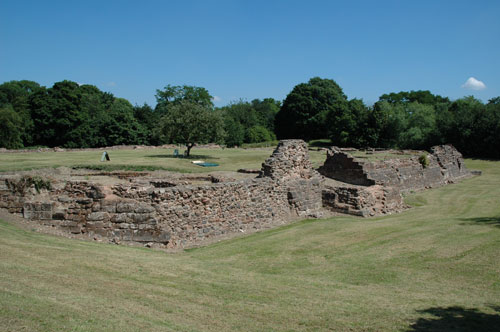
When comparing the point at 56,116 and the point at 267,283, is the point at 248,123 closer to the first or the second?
the point at 56,116

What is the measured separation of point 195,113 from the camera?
4250cm

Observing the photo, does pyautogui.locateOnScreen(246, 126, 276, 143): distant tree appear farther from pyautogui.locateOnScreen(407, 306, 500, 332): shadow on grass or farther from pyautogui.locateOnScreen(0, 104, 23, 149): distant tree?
pyautogui.locateOnScreen(407, 306, 500, 332): shadow on grass

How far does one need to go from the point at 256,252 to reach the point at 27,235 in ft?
21.7

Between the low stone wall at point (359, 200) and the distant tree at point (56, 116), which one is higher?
the distant tree at point (56, 116)

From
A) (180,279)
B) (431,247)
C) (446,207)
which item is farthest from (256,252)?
(446,207)

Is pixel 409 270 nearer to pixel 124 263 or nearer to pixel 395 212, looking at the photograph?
pixel 124 263

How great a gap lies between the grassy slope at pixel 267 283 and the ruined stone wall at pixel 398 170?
1164cm

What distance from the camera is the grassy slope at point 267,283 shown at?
6227mm

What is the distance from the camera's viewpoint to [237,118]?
104375mm

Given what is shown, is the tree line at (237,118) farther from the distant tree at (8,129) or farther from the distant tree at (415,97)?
the distant tree at (415,97)

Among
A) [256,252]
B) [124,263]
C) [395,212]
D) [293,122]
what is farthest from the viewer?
[293,122]

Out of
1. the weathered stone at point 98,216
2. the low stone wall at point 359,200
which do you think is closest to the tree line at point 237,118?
the low stone wall at point 359,200

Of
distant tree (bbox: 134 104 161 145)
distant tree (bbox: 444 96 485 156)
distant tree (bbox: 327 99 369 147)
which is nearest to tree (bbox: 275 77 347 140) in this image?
distant tree (bbox: 327 99 369 147)

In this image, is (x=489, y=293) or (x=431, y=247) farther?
(x=431, y=247)
